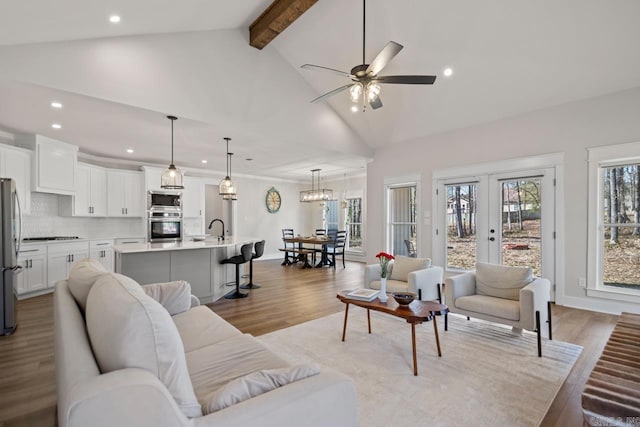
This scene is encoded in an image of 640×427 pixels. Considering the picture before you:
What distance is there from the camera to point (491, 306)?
3.09 metres

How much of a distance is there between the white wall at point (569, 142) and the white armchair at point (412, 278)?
1983mm

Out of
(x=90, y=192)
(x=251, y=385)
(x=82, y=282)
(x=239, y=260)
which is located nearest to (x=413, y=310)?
(x=251, y=385)

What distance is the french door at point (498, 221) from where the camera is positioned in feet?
15.1

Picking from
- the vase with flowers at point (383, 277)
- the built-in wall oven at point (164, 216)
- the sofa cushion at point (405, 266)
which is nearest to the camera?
the vase with flowers at point (383, 277)

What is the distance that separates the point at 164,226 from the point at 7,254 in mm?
3911

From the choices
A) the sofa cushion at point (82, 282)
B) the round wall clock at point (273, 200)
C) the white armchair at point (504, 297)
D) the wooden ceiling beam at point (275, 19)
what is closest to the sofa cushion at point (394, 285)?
the white armchair at point (504, 297)

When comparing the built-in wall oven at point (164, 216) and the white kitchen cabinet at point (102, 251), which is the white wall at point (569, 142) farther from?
the white kitchen cabinet at point (102, 251)

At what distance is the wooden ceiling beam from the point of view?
364 cm

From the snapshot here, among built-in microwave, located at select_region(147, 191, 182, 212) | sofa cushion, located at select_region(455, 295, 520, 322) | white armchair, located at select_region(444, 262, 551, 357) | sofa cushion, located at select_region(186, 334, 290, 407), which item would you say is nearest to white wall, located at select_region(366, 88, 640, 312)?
white armchair, located at select_region(444, 262, 551, 357)

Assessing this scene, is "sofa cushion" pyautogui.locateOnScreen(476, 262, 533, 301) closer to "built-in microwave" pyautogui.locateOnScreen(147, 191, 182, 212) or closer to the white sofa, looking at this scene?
the white sofa

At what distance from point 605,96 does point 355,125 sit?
3.72 m

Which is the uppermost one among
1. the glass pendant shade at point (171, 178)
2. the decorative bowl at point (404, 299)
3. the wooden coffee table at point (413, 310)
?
the glass pendant shade at point (171, 178)

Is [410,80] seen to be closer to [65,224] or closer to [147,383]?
[147,383]

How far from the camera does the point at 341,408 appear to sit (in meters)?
1.25
